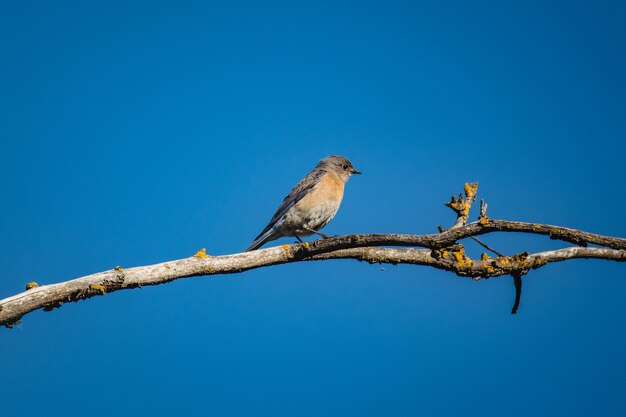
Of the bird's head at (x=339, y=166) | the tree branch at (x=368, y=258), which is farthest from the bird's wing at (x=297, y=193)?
the tree branch at (x=368, y=258)

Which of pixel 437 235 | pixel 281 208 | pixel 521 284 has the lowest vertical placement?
pixel 521 284

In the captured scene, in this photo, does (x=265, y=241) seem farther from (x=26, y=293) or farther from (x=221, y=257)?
(x=26, y=293)

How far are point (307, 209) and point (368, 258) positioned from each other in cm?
334

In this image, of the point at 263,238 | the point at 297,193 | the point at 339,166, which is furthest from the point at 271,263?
the point at 339,166

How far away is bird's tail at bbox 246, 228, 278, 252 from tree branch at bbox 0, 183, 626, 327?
2.96 meters

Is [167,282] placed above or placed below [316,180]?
below

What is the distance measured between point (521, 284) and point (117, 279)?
14.4 feet

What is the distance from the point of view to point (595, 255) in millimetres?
6590

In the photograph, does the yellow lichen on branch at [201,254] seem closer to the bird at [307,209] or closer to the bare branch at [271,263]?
the bare branch at [271,263]

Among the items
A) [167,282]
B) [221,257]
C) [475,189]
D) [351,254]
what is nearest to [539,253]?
[475,189]

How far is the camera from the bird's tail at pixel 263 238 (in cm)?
976

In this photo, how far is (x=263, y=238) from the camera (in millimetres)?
9867

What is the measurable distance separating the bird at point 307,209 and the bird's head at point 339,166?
36 cm

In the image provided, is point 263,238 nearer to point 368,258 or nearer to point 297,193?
point 297,193
